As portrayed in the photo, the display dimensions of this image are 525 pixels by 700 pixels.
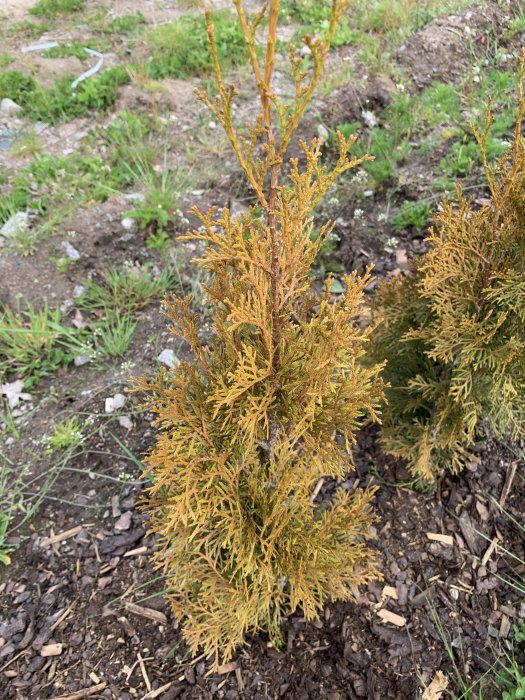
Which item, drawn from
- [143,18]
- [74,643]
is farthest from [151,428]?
[143,18]

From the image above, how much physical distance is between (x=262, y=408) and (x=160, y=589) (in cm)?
146

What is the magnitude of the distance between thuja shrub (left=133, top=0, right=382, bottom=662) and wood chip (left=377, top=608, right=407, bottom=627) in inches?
20.2

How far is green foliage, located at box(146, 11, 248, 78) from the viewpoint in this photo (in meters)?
5.75

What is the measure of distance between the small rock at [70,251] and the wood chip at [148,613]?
264cm

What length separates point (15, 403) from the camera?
10.9 ft

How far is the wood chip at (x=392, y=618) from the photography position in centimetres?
234

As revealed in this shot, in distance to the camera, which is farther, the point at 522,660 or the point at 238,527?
the point at 522,660

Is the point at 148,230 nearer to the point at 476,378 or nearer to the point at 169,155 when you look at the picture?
the point at 169,155

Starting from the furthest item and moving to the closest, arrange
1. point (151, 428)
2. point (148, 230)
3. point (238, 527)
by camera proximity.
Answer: point (148, 230) → point (151, 428) → point (238, 527)

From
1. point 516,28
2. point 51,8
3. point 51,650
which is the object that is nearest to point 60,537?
point 51,650

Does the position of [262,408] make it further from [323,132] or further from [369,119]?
[369,119]

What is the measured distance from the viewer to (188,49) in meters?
5.87

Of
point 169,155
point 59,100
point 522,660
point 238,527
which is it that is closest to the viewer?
point 238,527

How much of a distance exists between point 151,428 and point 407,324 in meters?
1.64
